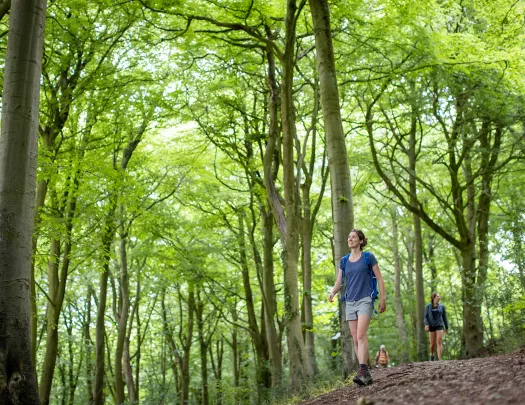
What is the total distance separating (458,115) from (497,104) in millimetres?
1536

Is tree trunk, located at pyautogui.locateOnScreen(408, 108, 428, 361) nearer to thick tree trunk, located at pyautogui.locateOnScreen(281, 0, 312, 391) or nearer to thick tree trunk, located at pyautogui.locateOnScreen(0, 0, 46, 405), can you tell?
thick tree trunk, located at pyautogui.locateOnScreen(281, 0, 312, 391)

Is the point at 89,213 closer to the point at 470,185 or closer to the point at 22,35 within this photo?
the point at 22,35

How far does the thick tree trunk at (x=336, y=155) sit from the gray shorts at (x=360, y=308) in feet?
5.27

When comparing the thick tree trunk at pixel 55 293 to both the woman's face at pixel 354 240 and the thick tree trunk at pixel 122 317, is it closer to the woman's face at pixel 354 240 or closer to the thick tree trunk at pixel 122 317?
the thick tree trunk at pixel 122 317

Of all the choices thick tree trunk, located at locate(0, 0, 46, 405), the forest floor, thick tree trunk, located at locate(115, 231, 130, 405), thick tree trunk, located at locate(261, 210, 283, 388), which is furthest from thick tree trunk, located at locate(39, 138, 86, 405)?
the forest floor

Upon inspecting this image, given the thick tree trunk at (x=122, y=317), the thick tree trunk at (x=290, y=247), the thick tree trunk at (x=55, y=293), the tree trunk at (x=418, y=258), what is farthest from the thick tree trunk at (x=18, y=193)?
the tree trunk at (x=418, y=258)

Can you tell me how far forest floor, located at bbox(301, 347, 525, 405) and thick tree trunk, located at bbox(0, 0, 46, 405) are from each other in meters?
3.32

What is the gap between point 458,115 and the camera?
53.6 feet

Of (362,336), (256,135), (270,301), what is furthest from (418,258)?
(362,336)

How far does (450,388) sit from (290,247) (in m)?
6.96

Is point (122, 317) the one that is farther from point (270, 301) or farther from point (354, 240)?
point (354, 240)

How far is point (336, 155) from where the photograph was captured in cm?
911

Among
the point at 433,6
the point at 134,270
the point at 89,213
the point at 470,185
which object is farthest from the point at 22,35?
the point at 134,270

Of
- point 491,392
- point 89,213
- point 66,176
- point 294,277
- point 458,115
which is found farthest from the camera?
point 458,115
